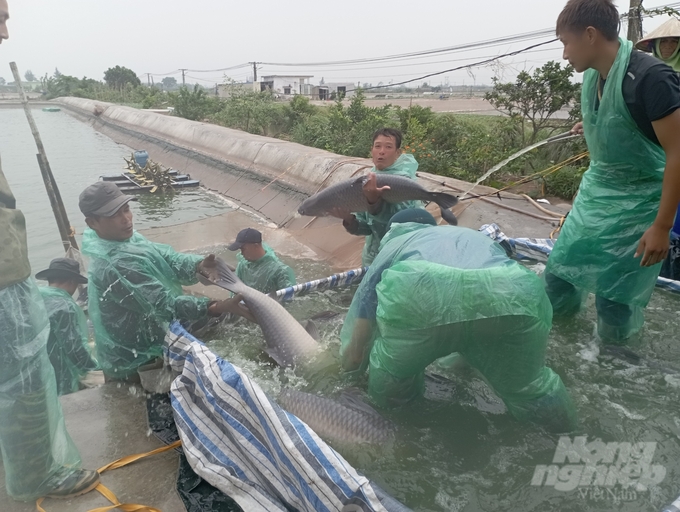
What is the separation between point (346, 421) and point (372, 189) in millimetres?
2105

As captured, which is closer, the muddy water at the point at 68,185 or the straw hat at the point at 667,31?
the straw hat at the point at 667,31

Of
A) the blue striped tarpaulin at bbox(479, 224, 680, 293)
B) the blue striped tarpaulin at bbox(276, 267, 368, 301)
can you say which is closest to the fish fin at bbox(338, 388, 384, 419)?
the blue striped tarpaulin at bbox(276, 267, 368, 301)

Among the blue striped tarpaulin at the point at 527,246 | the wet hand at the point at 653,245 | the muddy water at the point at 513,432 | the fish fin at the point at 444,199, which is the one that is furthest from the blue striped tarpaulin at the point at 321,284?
the wet hand at the point at 653,245

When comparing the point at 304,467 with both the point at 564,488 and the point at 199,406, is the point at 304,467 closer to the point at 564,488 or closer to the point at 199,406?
the point at 199,406

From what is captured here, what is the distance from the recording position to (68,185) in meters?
14.0

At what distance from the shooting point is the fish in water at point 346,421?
8.20 ft

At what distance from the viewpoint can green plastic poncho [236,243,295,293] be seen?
447 cm

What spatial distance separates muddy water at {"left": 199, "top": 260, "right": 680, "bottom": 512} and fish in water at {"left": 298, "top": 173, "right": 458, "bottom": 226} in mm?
1313

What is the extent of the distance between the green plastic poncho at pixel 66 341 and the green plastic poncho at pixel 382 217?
2.39 meters

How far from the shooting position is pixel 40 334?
232 cm

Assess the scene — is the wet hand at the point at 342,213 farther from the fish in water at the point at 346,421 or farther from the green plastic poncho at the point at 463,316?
the fish in water at the point at 346,421

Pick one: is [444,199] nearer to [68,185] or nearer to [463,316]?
[463,316]

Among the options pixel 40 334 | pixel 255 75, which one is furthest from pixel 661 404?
pixel 255 75

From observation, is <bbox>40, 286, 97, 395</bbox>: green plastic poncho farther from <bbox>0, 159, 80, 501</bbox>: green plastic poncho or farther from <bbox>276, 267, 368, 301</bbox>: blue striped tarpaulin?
<bbox>276, 267, 368, 301</bbox>: blue striped tarpaulin
